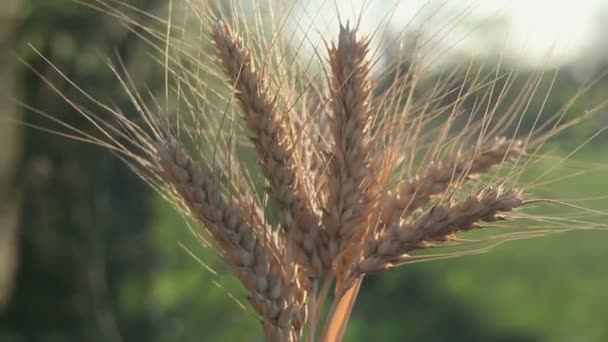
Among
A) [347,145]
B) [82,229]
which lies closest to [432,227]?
[347,145]

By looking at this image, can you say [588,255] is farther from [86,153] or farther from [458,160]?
[458,160]

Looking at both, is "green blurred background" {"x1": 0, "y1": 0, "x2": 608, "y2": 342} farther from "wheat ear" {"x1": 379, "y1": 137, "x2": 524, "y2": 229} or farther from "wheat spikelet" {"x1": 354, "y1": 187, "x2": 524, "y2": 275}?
"wheat spikelet" {"x1": 354, "y1": 187, "x2": 524, "y2": 275}

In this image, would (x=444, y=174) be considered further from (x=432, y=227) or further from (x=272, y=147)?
(x=272, y=147)

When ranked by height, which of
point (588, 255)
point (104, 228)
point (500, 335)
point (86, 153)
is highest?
point (86, 153)

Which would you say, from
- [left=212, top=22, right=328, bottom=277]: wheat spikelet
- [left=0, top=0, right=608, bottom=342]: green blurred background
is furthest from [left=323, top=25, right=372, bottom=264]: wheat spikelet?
[left=0, top=0, right=608, bottom=342]: green blurred background

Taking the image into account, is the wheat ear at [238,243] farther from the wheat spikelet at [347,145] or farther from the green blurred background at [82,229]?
the green blurred background at [82,229]

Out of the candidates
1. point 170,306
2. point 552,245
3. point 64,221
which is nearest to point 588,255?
point 552,245
